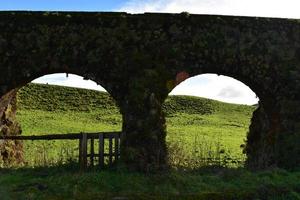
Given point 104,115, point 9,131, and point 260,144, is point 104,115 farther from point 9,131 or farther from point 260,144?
point 260,144

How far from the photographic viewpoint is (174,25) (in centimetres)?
1528

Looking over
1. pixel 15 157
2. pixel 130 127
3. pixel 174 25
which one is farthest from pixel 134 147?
pixel 15 157

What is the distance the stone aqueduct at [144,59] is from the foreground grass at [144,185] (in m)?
1.41

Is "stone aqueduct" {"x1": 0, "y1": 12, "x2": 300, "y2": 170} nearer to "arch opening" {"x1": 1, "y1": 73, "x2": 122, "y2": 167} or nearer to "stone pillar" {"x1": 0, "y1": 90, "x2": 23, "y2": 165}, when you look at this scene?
"stone pillar" {"x1": 0, "y1": 90, "x2": 23, "y2": 165}

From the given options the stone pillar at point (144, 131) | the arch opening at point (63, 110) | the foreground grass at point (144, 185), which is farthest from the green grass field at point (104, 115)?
the foreground grass at point (144, 185)

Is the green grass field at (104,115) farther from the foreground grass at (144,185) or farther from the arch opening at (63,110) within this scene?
the foreground grass at (144,185)

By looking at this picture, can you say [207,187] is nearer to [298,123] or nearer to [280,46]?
[298,123]

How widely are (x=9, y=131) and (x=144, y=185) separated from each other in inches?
237

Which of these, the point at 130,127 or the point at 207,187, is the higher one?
the point at 130,127

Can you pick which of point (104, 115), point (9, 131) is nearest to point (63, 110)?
point (104, 115)

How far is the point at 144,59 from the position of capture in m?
15.0

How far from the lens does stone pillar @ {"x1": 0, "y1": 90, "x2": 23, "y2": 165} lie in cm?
1633

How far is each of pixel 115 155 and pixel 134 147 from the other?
67cm

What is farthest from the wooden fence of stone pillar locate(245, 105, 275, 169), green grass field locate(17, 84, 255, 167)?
green grass field locate(17, 84, 255, 167)
